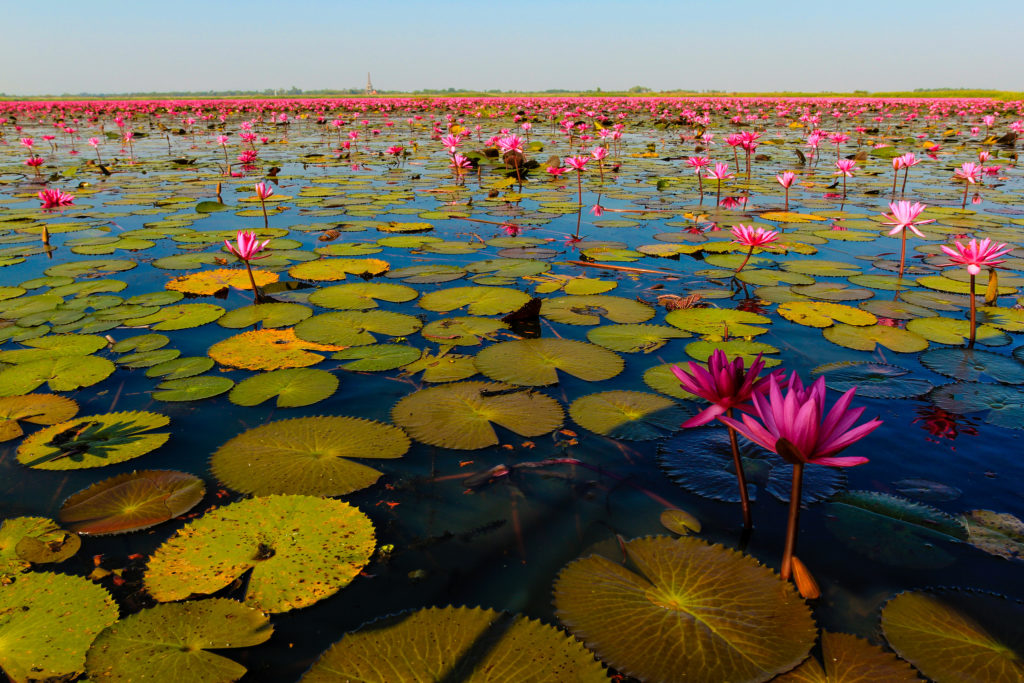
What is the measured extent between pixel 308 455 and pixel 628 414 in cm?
126

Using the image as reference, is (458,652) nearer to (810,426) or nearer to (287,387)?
(810,426)

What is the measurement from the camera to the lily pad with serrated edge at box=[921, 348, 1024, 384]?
2.55m

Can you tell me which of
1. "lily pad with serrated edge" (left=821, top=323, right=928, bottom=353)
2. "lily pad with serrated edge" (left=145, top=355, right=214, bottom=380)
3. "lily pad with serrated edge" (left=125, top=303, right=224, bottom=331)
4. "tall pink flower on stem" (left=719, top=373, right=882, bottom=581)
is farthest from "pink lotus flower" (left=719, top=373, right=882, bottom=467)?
"lily pad with serrated edge" (left=125, top=303, right=224, bottom=331)

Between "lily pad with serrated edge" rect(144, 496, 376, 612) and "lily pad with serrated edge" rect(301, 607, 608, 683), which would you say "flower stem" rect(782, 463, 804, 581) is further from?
"lily pad with serrated edge" rect(144, 496, 376, 612)

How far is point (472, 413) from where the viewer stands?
7.54ft

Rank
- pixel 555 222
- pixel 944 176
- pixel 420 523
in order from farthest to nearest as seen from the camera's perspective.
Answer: pixel 944 176 → pixel 555 222 → pixel 420 523

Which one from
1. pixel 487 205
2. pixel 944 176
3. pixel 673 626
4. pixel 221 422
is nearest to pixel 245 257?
pixel 221 422

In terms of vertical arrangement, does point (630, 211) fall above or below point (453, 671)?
above

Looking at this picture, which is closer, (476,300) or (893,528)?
(893,528)

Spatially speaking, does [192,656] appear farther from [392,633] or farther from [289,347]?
[289,347]

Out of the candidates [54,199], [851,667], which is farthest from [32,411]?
[54,199]

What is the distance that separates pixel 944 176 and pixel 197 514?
1181 cm

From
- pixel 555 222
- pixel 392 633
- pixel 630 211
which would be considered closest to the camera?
pixel 392 633

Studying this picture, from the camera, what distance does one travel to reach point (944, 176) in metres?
9.41
